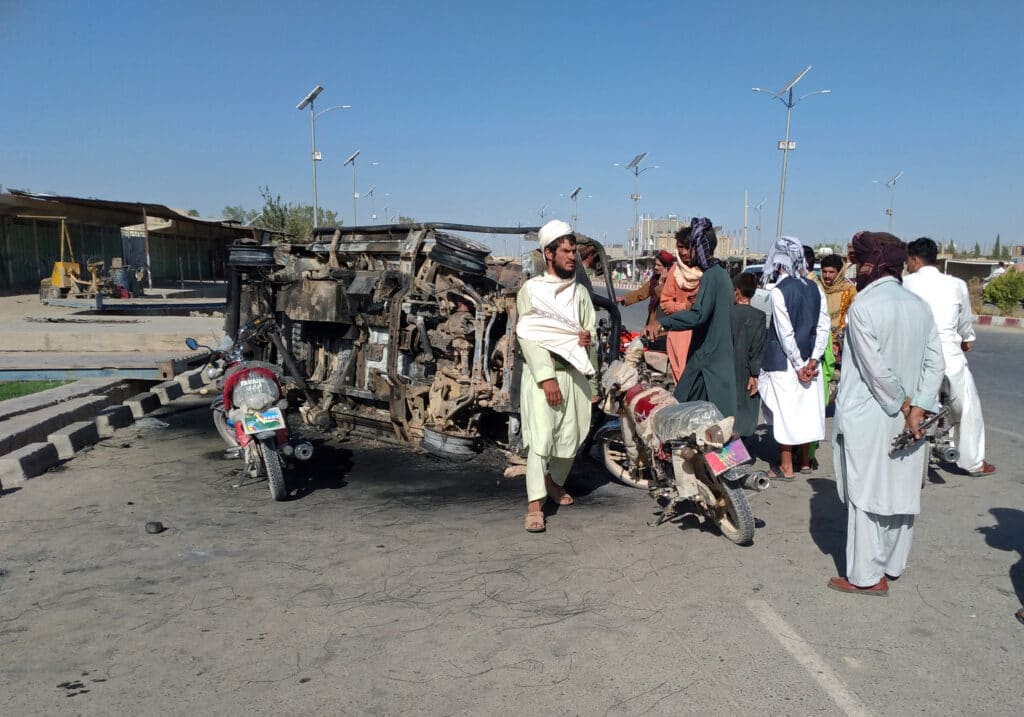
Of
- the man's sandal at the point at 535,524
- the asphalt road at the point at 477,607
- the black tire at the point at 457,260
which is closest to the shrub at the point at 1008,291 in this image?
the asphalt road at the point at 477,607

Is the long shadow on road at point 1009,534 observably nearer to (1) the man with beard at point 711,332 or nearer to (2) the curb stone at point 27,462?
(1) the man with beard at point 711,332

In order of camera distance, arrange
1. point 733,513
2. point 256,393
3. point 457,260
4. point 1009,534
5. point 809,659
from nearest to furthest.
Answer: point 809,659
point 733,513
point 1009,534
point 256,393
point 457,260

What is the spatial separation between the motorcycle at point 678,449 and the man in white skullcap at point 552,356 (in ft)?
1.41

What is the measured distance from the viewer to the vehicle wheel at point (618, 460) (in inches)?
214

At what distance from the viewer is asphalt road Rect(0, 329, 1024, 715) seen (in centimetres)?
281

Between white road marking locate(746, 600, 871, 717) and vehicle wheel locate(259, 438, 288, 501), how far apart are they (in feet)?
10.7

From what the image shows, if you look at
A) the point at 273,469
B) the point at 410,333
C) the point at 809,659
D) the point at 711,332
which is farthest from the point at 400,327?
the point at 809,659

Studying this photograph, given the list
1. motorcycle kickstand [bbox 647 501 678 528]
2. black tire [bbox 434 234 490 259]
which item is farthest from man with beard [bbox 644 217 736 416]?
black tire [bbox 434 234 490 259]

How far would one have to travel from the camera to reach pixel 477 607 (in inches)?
138

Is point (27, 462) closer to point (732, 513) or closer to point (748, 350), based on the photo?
point (732, 513)

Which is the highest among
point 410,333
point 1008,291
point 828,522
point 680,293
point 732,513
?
point 680,293

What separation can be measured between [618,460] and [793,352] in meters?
1.63

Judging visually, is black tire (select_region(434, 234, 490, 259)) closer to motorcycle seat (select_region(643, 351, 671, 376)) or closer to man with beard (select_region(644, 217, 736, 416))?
motorcycle seat (select_region(643, 351, 671, 376))

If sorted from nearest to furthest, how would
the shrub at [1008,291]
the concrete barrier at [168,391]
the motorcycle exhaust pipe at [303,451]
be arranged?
1. the motorcycle exhaust pipe at [303,451]
2. the concrete barrier at [168,391]
3. the shrub at [1008,291]
